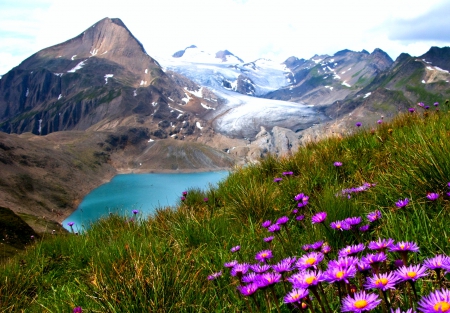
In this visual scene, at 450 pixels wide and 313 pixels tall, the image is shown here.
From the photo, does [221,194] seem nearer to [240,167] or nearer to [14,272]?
[240,167]

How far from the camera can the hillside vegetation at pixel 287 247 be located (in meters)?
2.08

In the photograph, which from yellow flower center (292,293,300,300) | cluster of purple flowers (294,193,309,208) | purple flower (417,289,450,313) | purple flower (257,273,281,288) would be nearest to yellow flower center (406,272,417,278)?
purple flower (417,289,450,313)

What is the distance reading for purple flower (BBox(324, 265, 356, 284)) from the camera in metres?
1.59

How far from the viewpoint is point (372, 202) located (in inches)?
165

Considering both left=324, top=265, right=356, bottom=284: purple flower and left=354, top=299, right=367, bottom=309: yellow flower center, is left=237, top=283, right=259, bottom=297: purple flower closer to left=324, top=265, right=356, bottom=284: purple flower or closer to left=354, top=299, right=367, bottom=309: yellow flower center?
left=324, top=265, right=356, bottom=284: purple flower

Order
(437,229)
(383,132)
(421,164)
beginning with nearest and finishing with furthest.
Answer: (437,229) < (421,164) < (383,132)

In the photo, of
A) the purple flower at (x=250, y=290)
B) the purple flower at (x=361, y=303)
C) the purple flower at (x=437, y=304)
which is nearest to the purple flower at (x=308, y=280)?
the purple flower at (x=361, y=303)

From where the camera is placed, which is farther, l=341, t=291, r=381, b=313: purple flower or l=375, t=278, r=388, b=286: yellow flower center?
l=375, t=278, r=388, b=286: yellow flower center

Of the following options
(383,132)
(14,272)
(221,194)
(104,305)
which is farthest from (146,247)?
(383,132)

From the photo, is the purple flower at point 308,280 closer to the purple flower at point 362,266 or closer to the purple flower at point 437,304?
the purple flower at point 362,266

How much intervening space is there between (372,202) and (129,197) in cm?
15631

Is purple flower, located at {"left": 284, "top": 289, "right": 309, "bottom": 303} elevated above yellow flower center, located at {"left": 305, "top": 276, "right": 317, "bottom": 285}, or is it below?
below

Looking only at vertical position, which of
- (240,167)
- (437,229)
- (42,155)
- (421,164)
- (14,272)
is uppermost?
(421,164)

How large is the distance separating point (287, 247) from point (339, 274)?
1.81 meters
